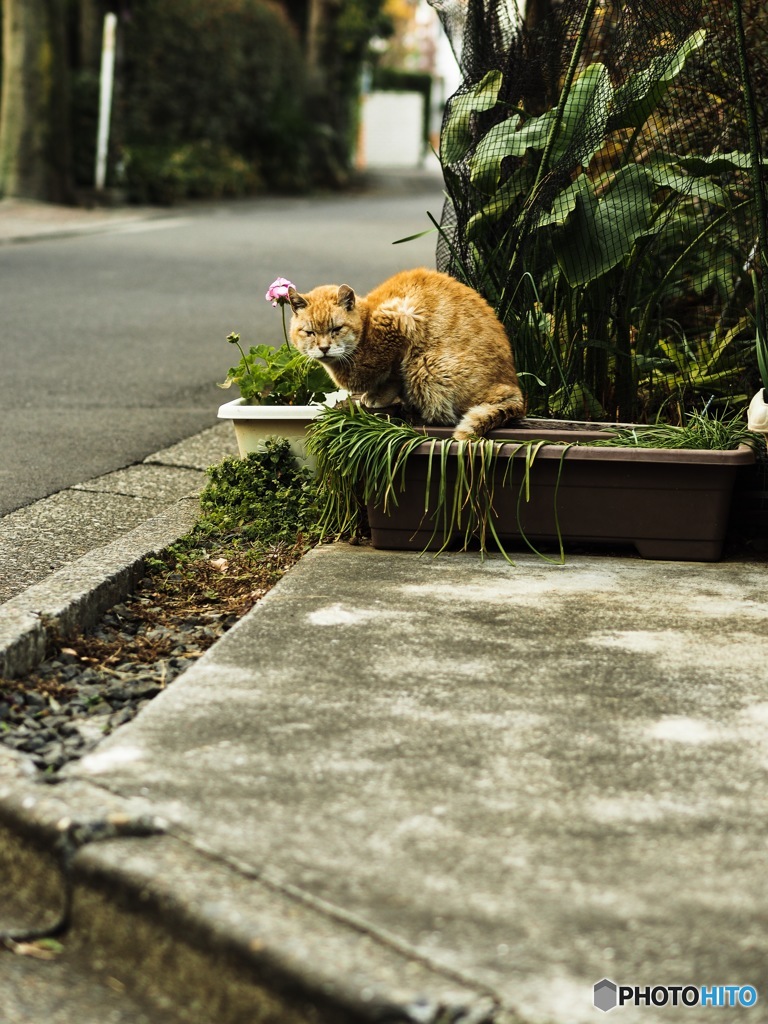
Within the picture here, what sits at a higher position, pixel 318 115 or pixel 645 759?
pixel 318 115

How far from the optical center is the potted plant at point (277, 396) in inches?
156

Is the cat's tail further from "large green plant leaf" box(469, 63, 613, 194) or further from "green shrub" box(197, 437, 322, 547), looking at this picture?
"large green plant leaf" box(469, 63, 613, 194)

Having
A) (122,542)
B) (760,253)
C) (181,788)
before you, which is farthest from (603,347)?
(181,788)

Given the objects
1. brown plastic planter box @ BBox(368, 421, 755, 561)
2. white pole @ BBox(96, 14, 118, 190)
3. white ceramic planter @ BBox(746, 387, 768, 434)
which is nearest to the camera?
white ceramic planter @ BBox(746, 387, 768, 434)

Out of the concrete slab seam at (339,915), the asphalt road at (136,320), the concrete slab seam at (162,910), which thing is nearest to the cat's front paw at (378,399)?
the asphalt road at (136,320)

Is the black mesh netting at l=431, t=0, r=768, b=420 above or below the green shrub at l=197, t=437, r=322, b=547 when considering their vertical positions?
above

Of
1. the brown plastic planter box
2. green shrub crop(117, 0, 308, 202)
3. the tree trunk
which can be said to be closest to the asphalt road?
the brown plastic planter box

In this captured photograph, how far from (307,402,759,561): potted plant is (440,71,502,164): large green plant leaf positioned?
1.19m

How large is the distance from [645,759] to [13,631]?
1418 mm

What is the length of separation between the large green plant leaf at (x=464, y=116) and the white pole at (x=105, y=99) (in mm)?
15535

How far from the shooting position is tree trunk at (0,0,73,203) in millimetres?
16359

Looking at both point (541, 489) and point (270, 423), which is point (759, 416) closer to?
point (541, 489)

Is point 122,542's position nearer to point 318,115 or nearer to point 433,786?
point 433,786

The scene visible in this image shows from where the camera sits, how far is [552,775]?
219 cm
